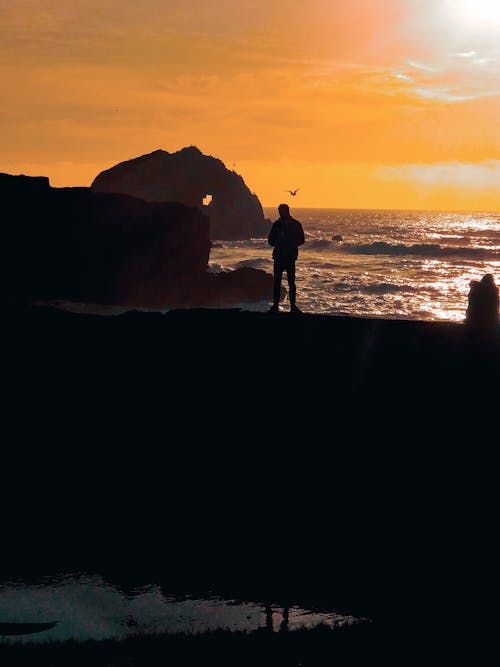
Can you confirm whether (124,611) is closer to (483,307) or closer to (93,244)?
(483,307)

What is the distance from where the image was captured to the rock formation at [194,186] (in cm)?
11800

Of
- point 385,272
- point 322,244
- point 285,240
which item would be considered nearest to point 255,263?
point 385,272

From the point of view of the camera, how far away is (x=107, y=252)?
173 ft

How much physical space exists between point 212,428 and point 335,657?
19.3 ft

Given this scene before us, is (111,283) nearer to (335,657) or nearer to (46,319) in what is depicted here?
(46,319)

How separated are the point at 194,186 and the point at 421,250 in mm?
47104

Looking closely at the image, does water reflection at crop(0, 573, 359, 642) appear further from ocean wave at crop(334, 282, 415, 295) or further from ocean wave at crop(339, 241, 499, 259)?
ocean wave at crop(339, 241, 499, 259)

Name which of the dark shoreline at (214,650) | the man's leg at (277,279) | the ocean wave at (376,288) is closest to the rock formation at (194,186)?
the ocean wave at (376,288)

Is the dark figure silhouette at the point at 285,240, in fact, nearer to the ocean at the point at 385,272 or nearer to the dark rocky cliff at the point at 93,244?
the dark rocky cliff at the point at 93,244

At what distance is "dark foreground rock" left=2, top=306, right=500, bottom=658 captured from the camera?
1079 centimetres

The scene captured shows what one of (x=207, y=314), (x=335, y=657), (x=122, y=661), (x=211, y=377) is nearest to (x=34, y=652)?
(x=122, y=661)

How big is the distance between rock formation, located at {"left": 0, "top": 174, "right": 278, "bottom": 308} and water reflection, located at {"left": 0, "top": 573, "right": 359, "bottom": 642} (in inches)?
1468

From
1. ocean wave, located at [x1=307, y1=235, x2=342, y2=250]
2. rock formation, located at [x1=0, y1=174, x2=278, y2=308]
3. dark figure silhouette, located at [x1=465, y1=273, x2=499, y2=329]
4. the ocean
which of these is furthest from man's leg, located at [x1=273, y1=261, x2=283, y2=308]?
ocean wave, located at [x1=307, y1=235, x2=342, y2=250]

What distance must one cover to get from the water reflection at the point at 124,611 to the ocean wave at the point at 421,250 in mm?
92058
